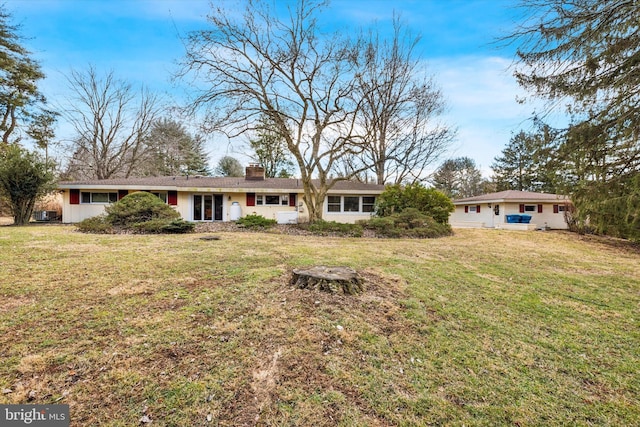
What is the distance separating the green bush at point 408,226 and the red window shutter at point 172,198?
1073 cm

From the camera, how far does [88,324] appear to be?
3.03m

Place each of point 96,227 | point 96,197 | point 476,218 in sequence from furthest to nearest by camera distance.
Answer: point 476,218
point 96,197
point 96,227

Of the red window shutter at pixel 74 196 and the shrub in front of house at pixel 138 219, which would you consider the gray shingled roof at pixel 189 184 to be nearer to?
the red window shutter at pixel 74 196

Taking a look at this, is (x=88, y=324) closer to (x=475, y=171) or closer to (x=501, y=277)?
(x=501, y=277)

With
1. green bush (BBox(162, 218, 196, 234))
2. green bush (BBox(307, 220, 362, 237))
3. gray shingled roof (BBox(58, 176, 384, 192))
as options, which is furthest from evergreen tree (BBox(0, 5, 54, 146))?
green bush (BBox(307, 220, 362, 237))

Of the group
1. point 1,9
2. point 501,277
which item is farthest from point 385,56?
point 1,9

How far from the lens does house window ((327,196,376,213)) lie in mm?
17328

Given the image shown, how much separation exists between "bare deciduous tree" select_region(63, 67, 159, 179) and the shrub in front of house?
1412 cm

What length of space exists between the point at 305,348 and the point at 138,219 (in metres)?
11.6

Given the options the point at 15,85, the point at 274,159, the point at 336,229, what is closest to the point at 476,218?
the point at 336,229

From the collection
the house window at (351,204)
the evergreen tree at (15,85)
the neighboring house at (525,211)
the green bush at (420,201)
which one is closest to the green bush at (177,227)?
A: the house window at (351,204)

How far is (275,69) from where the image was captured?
13.3 metres

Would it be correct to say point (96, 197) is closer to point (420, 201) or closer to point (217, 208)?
point (217, 208)

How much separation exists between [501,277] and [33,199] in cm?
1881
